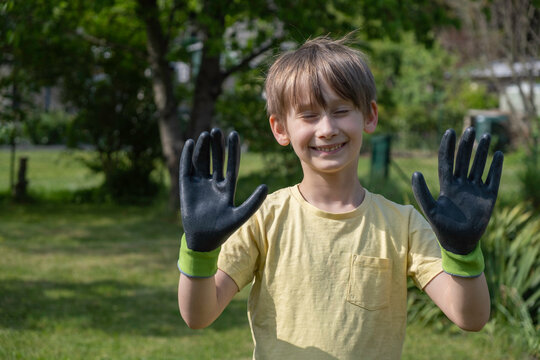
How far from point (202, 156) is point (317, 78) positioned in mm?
361

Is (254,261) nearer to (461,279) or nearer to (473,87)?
(461,279)

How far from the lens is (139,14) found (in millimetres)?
8188

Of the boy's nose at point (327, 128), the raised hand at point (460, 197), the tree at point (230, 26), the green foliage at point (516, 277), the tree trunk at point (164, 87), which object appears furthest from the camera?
the tree trunk at point (164, 87)

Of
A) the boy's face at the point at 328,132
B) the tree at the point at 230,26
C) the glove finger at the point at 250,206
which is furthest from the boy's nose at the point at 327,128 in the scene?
the tree at the point at 230,26

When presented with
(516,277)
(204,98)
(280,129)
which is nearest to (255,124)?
(204,98)

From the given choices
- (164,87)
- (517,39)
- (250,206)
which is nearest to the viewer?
(250,206)

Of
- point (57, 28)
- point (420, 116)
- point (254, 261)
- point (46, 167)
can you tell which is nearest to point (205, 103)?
point (57, 28)

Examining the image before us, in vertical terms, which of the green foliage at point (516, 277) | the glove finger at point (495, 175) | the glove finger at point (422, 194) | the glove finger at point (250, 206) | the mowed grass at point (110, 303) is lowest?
the mowed grass at point (110, 303)

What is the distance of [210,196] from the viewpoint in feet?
5.19

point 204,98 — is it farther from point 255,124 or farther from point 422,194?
point 422,194

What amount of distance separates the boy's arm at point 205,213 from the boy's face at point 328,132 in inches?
8.2

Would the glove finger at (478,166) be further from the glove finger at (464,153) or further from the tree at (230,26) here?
the tree at (230,26)

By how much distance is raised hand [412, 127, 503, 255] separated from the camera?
5.02 feet

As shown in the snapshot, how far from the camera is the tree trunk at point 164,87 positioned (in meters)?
8.28
